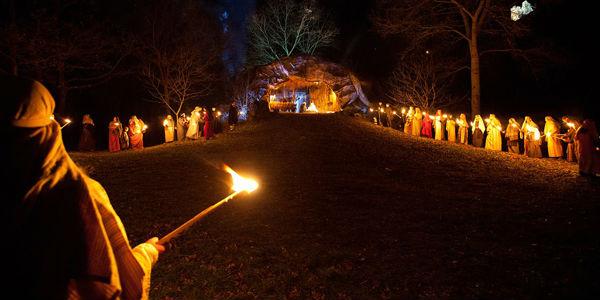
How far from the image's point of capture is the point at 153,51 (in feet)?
99.9

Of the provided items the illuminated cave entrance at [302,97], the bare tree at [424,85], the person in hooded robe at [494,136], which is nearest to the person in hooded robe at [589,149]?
the person in hooded robe at [494,136]

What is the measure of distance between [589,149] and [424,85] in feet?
58.0

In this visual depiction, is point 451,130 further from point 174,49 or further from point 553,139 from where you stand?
point 174,49

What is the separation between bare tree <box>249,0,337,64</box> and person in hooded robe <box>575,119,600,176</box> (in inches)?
1411

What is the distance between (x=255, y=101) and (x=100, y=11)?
1471cm

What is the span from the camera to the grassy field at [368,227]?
5336 mm

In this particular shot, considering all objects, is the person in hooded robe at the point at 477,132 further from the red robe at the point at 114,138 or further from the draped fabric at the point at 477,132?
the red robe at the point at 114,138

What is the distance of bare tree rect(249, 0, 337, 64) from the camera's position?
47.0 m

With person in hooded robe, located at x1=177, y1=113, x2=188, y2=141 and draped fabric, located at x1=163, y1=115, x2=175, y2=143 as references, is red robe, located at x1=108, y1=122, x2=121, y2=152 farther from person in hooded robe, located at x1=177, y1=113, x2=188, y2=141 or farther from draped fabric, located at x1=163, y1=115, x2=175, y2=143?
person in hooded robe, located at x1=177, y1=113, x2=188, y2=141

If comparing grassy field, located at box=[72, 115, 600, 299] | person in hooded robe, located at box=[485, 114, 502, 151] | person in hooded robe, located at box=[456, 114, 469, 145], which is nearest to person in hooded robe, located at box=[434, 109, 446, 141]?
person in hooded robe, located at box=[456, 114, 469, 145]

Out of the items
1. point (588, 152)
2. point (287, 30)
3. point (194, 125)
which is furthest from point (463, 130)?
point (287, 30)

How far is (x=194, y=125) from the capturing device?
24.3m

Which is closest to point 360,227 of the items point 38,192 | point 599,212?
point 599,212

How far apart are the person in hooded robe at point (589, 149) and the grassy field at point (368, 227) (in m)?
0.68
